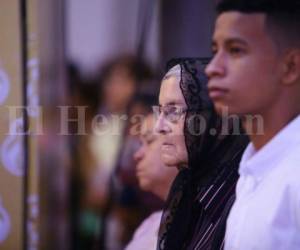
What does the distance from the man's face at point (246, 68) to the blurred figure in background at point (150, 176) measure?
436 mm

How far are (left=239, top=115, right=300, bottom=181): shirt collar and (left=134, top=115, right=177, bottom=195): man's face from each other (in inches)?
17.2

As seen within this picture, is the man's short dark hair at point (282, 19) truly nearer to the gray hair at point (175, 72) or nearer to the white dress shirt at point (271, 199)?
the white dress shirt at point (271, 199)

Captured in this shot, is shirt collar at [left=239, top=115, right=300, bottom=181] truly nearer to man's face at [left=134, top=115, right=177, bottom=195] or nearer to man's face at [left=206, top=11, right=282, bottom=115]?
man's face at [left=206, top=11, right=282, bottom=115]

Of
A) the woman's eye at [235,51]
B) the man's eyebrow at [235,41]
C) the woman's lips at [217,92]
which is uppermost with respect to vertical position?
the man's eyebrow at [235,41]

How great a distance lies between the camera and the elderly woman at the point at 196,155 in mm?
1279

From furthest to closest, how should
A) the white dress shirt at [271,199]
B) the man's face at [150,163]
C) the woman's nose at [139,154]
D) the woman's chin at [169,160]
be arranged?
the woman's nose at [139,154]
the man's face at [150,163]
the woman's chin at [169,160]
the white dress shirt at [271,199]

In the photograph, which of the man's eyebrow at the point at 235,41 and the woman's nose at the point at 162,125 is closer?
the man's eyebrow at the point at 235,41

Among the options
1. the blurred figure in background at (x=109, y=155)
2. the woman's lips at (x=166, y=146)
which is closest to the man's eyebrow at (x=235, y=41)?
the woman's lips at (x=166, y=146)

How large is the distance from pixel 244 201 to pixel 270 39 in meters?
0.31

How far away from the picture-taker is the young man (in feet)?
3.33

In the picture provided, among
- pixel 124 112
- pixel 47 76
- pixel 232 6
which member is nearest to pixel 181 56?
pixel 124 112

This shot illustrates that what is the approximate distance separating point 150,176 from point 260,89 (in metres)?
0.66

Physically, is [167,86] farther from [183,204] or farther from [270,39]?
[270,39]

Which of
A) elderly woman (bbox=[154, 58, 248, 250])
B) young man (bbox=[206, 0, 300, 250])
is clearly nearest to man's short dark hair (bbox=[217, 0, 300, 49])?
young man (bbox=[206, 0, 300, 250])
